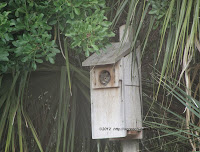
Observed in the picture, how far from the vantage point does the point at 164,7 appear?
249 centimetres

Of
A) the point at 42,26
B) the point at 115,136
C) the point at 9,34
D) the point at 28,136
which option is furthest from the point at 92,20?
the point at 28,136

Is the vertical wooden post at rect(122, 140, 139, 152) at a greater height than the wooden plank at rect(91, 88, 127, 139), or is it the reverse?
the wooden plank at rect(91, 88, 127, 139)

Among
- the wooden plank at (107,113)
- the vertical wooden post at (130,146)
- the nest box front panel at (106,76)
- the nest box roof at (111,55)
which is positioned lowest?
the vertical wooden post at (130,146)

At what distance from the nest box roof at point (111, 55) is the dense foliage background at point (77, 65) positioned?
0.08m

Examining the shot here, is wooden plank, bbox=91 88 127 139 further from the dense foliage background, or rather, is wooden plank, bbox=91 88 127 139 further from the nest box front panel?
the dense foliage background

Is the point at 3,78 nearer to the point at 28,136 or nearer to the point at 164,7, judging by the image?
the point at 28,136

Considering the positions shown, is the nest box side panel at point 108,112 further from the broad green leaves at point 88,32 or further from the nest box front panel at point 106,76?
the broad green leaves at point 88,32

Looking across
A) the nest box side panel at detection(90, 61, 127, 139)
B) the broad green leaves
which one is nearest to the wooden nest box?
the nest box side panel at detection(90, 61, 127, 139)

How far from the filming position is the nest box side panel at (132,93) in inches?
94.3

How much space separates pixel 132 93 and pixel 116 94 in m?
0.09

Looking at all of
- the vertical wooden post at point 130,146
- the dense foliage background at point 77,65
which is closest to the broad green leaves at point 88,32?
the dense foliage background at point 77,65

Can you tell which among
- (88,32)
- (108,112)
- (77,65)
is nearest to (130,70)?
(108,112)

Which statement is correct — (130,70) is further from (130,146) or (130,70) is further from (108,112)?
(130,146)

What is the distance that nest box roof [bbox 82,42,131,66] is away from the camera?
2.39 metres
